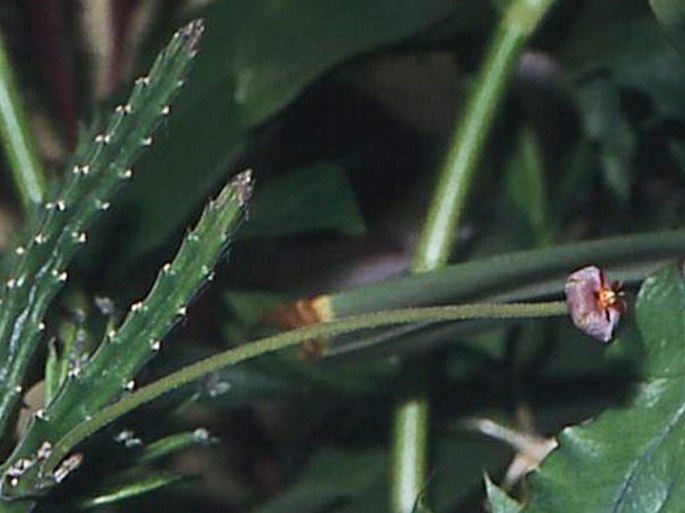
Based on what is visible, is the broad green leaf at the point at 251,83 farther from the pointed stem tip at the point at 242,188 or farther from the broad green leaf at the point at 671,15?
the pointed stem tip at the point at 242,188

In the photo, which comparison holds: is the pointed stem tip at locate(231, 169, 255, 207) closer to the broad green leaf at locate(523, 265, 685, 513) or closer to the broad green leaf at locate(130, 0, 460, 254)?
the broad green leaf at locate(523, 265, 685, 513)

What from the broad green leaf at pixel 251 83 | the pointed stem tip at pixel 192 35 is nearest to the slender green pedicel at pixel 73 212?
the pointed stem tip at pixel 192 35

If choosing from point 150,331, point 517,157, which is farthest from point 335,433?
point 150,331

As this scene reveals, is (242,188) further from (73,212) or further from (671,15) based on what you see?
(671,15)

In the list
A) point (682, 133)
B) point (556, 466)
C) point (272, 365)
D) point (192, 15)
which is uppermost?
point (192, 15)

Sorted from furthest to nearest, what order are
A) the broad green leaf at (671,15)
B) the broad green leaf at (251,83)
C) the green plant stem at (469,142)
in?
1. the broad green leaf at (251,83)
2. the green plant stem at (469,142)
3. the broad green leaf at (671,15)

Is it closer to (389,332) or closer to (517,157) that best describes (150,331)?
(389,332)
